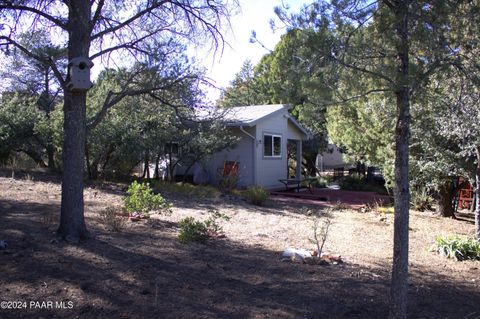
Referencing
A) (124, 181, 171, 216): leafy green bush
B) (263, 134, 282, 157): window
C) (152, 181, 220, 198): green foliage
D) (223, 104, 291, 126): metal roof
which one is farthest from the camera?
(263, 134, 282, 157): window

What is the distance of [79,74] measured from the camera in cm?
562

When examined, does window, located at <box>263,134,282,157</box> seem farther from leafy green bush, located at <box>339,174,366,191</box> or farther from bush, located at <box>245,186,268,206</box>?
bush, located at <box>245,186,268,206</box>

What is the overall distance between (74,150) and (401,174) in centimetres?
416

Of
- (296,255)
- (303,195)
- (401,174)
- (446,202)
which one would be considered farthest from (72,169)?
(303,195)

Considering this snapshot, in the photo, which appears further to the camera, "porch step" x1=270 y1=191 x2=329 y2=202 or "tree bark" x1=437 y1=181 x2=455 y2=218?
"porch step" x1=270 y1=191 x2=329 y2=202

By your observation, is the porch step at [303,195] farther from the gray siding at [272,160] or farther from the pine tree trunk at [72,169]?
the pine tree trunk at [72,169]

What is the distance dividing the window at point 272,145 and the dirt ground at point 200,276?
953 centimetres

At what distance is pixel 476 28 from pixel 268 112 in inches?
539

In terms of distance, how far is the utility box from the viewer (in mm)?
5613

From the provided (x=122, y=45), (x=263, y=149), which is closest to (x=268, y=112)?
(x=263, y=149)

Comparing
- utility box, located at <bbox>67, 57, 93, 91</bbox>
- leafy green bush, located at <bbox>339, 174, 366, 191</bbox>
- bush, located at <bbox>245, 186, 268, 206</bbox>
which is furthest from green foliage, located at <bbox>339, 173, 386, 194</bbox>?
utility box, located at <bbox>67, 57, 93, 91</bbox>

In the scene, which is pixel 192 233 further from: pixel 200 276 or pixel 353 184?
pixel 353 184

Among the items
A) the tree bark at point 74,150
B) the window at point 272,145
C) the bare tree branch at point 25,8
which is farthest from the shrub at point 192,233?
the window at point 272,145

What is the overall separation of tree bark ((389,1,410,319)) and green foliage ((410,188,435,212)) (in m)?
10.2
